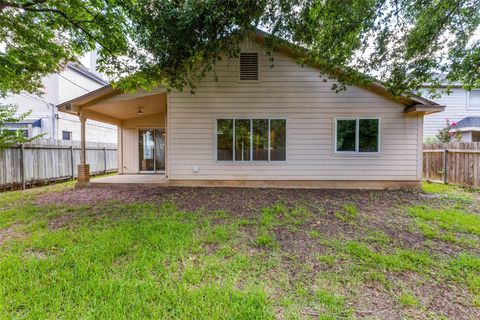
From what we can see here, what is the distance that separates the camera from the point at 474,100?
14.0 meters

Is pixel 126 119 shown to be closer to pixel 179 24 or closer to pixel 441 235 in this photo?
pixel 179 24

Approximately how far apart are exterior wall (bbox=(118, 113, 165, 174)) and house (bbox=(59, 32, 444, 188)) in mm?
3308

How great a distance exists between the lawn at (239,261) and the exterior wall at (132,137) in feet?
19.3

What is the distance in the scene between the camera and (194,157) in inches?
317

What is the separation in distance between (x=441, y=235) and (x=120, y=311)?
4804mm

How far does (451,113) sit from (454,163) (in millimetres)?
7395

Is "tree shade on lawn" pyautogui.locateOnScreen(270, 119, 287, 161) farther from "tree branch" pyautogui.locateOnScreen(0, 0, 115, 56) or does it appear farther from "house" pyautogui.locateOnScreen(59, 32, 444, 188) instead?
"tree branch" pyautogui.locateOnScreen(0, 0, 115, 56)

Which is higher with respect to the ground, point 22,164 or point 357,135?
point 357,135

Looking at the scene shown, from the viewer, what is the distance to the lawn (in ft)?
7.06

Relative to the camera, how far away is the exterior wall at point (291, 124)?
7.93 metres

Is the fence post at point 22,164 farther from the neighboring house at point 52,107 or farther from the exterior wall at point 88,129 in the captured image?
the exterior wall at point 88,129

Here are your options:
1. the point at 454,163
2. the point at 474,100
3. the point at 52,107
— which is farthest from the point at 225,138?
the point at 474,100

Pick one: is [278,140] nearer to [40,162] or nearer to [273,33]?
[273,33]

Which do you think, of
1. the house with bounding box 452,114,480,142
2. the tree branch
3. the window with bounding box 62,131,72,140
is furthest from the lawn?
the house with bounding box 452,114,480,142
